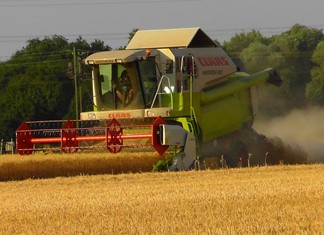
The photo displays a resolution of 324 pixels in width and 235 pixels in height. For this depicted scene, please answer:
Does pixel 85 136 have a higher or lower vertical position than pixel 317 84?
higher

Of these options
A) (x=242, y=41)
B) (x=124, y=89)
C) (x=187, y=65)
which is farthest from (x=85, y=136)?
(x=242, y=41)

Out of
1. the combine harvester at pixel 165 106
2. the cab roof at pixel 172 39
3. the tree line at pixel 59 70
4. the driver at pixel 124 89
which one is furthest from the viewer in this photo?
the tree line at pixel 59 70

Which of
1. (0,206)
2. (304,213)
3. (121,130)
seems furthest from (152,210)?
(121,130)

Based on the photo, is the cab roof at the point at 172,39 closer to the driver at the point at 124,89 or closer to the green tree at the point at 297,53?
the driver at the point at 124,89

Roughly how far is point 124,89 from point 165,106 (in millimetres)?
900

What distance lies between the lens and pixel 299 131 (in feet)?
69.2

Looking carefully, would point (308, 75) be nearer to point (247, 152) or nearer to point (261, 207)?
point (247, 152)

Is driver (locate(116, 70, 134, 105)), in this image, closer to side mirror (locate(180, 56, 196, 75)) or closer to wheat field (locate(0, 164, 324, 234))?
side mirror (locate(180, 56, 196, 75))

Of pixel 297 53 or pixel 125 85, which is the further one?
pixel 297 53

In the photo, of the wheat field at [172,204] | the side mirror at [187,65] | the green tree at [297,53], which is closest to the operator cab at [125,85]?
the side mirror at [187,65]

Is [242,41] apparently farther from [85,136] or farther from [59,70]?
[85,136]

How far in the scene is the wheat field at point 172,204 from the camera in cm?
899

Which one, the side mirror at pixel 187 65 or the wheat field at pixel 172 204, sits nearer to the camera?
the wheat field at pixel 172 204

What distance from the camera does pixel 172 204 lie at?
10867 millimetres
